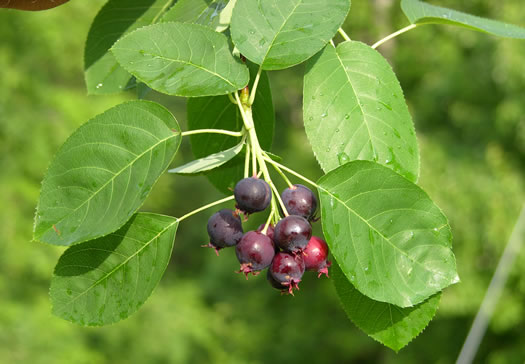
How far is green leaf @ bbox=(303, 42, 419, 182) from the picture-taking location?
0.61 m

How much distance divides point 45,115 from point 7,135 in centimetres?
37

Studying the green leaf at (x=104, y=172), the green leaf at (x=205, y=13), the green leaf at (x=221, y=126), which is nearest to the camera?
the green leaf at (x=104, y=172)

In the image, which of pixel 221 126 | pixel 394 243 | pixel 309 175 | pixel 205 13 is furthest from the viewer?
pixel 309 175

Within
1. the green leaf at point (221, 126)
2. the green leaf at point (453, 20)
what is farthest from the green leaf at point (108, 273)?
the green leaf at point (453, 20)

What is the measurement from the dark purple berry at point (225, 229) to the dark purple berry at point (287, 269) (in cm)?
6

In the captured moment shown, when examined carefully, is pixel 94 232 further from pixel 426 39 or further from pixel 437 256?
pixel 426 39

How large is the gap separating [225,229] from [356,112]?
185 mm

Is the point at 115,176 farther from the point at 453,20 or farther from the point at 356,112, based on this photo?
the point at 453,20

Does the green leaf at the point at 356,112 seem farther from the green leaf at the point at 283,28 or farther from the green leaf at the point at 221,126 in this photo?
the green leaf at the point at 221,126

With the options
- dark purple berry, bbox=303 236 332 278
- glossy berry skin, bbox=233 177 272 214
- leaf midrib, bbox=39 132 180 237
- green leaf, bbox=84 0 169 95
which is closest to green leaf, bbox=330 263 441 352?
dark purple berry, bbox=303 236 332 278

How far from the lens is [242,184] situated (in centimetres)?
59

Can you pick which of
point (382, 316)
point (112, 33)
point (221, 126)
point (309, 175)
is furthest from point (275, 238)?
point (309, 175)

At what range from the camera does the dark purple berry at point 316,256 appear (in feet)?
2.09

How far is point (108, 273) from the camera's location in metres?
0.63
